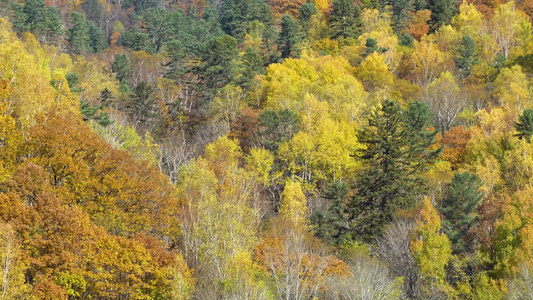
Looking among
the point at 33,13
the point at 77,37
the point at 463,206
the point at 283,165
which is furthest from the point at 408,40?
the point at 33,13

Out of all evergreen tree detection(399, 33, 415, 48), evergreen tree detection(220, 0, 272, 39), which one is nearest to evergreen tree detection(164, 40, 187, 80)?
evergreen tree detection(220, 0, 272, 39)

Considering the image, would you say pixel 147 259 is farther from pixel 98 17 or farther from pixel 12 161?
pixel 98 17

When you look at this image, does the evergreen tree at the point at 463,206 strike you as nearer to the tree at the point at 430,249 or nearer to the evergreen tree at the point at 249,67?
the tree at the point at 430,249

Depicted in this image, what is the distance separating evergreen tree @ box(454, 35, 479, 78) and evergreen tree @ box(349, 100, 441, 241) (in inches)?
1160

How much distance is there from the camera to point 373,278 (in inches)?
1312

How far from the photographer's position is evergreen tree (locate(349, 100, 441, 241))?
145 ft

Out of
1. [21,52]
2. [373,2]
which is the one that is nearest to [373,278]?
[21,52]

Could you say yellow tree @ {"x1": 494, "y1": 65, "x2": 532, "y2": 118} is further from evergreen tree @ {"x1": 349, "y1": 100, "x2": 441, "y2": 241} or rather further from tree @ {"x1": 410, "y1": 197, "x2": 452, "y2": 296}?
tree @ {"x1": 410, "y1": 197, "x2": 452, "y2": 296}

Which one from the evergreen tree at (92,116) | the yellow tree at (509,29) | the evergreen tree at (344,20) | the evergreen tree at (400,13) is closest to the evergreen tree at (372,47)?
the evergreen tree at (344,20)

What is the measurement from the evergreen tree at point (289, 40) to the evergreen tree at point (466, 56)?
803 inches

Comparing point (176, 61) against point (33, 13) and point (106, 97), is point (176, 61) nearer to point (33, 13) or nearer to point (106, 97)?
point (106, 97)

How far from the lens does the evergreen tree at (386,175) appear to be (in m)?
44.2

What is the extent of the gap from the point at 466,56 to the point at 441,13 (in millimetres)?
17319

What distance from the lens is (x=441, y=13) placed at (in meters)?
90.7
